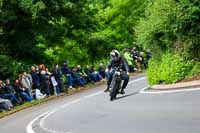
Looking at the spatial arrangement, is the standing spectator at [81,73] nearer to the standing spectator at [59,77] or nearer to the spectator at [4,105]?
the standing spectator at [59,77]

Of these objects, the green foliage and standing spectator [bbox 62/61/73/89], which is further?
the green foliage

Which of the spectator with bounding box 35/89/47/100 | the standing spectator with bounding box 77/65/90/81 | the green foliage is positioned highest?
the green foliage

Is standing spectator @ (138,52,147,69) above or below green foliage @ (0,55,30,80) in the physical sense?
below

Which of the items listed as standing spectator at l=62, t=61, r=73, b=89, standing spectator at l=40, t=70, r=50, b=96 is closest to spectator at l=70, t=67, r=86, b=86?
standing spectator at l=62, t=61, r=73, b=89

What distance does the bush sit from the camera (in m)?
20.7

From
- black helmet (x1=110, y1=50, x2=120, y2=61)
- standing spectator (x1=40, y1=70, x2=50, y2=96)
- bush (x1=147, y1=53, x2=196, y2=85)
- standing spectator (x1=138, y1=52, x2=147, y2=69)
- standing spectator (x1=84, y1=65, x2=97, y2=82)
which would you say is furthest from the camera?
standing spectator (x1=138, y1=52, x2=147, y2=69)

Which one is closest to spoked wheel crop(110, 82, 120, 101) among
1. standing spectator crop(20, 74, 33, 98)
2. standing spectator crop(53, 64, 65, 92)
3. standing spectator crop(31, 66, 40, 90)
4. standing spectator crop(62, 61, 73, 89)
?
standing spectator crop(20, 74, 33, 98)

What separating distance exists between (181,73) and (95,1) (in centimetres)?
3134

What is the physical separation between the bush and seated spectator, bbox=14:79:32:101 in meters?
7.41

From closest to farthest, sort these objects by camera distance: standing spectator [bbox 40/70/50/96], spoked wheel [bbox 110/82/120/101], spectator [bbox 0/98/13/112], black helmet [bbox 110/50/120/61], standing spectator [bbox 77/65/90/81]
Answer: spoked wheel [bbox 110/82/120/101]
black helmet [bbox 110/50/120/61]
spectator [bbox 0/98/13/112]
standing spectator [bbox 40/70/50/96]
standing spectator [bbox 77/65/90/81]

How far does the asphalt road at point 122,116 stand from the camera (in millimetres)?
13688

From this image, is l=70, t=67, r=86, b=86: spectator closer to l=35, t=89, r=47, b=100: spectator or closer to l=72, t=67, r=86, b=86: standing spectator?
l=72, t=67, r=86, b=86: standing spectator

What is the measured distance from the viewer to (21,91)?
2786 centimetres

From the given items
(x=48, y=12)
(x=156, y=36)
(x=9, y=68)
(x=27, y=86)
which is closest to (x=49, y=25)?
(x=48, y=12)
